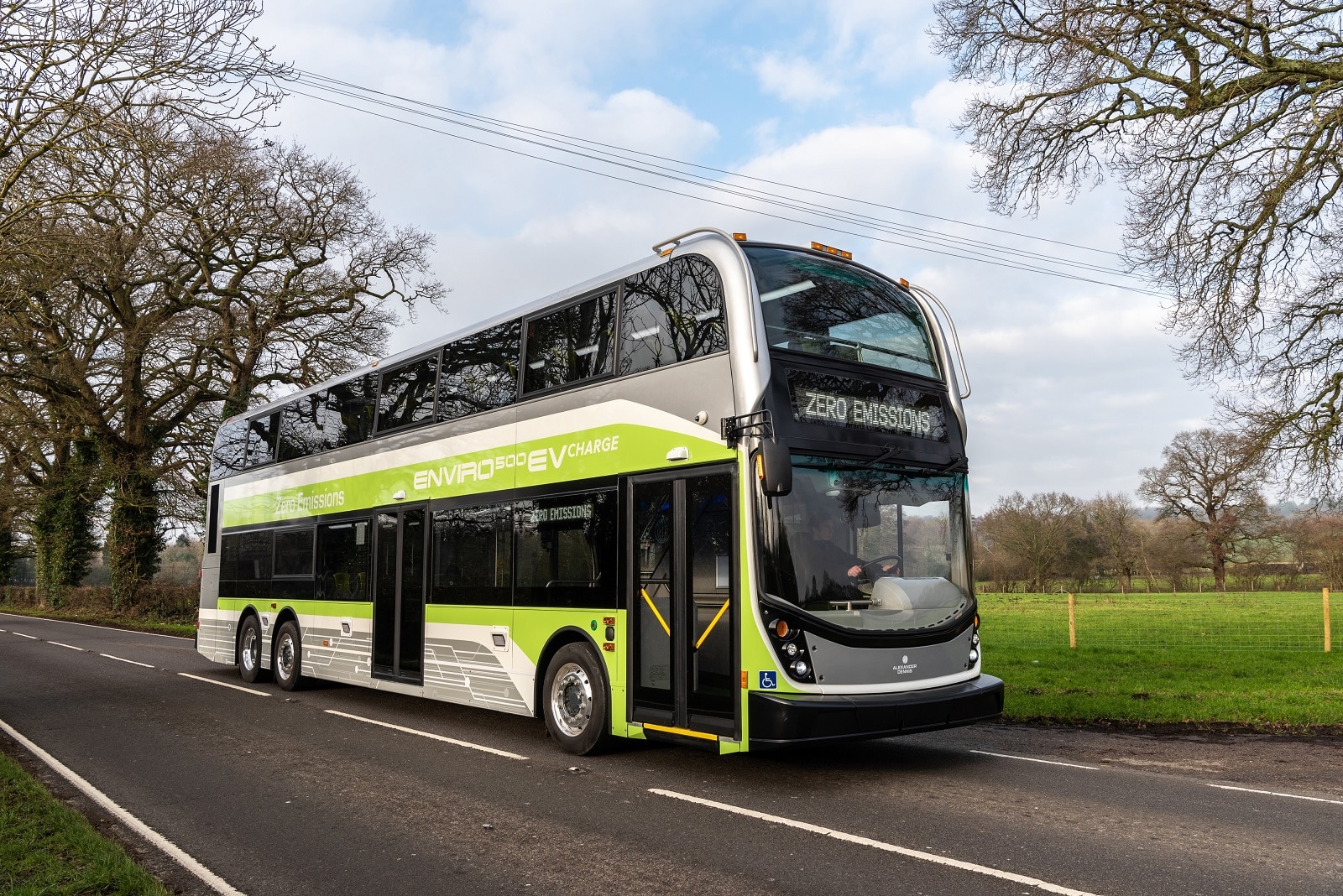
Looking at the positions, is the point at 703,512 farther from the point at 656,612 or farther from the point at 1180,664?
the point at 1180,664

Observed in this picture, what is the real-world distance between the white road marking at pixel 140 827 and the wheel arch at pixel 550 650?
11.9ft

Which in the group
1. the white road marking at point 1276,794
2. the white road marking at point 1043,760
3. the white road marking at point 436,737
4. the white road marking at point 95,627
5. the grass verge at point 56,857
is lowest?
the white road marking at point 95,627

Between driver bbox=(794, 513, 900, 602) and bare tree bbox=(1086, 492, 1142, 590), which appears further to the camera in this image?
bare tree bbox=(1086, 492, 1142, 590)

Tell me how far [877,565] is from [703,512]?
4.77 feet

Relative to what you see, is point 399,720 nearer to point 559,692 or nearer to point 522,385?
point 559,692

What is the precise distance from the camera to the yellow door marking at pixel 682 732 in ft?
25.0

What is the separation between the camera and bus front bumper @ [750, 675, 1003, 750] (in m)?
7.14

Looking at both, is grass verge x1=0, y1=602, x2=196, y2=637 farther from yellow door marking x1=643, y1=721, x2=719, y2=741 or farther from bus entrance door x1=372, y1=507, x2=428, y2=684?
yellow door marking x1=643, y1=721, x2=719, y2=741

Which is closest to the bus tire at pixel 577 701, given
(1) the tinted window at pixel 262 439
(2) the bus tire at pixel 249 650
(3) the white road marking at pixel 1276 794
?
(3) the white road marking at pixel 1276 794

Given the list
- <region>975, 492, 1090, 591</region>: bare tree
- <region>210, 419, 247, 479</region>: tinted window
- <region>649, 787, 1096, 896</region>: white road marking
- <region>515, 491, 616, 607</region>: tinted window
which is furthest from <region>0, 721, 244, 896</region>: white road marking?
<region>975, 492, 1090, 591</region>: bare tree

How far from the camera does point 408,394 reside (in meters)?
12.6

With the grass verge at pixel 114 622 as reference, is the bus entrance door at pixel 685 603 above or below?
above

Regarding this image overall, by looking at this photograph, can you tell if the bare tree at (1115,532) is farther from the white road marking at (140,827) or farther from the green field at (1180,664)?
the white road marking at (140,827)

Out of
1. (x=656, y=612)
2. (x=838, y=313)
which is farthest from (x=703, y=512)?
(x=838, y=313)
